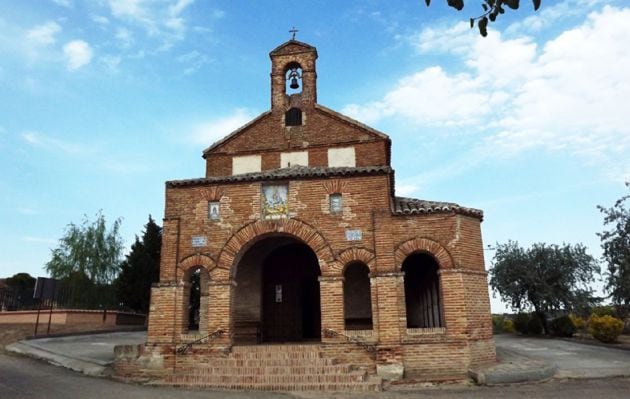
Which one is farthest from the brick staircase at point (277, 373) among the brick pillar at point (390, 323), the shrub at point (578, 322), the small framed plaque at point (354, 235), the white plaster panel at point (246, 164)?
the shrub at point (578, 322)

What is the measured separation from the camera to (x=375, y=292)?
12953 mm

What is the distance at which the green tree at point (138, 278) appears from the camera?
88.7 ft

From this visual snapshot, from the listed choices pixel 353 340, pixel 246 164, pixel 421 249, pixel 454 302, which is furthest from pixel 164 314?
pixel 454 302

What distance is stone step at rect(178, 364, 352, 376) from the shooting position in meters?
11.6

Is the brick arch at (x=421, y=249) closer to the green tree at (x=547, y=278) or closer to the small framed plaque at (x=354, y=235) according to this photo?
the small framed plaque at (x=354, y=235)

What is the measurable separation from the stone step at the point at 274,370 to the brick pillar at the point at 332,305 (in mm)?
1035

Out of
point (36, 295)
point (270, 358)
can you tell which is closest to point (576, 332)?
point (270, 358)

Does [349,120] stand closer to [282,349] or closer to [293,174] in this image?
[293,174]

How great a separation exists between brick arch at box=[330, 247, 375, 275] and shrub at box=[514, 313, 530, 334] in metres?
14.9

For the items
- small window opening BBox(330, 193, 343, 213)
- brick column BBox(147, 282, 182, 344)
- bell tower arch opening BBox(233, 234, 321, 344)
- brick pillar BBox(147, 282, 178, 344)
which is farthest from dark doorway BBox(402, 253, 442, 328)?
brick pillar BBox(147, 282, 178, 344)

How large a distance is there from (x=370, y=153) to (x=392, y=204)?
3.72 meters

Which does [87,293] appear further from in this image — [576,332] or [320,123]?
[576,332]

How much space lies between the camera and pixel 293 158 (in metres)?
17.8

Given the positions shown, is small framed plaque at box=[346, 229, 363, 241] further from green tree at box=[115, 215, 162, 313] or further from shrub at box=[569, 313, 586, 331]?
green tree at box=[115, 215, 162, 313]
